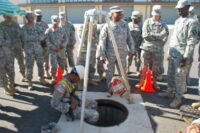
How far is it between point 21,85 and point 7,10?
2653 mm

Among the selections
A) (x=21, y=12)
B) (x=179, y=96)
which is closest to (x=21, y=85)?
(x=21, y=12)

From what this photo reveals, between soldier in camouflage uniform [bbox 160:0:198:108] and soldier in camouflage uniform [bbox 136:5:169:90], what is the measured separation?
0.99 metres

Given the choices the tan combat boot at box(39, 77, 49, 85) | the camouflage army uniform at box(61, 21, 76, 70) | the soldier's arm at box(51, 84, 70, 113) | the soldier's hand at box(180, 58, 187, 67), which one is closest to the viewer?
the soldier's arm at box(51, 84, 70, 113)

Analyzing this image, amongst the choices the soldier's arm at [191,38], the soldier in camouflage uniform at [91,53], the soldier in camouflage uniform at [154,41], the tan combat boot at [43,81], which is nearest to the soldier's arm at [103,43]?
the soldier in camouflage uniform at [91,53]

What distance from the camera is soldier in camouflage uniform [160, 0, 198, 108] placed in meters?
5.79

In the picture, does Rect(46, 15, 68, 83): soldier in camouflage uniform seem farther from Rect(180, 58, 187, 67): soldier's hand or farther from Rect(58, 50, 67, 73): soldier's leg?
Rect(180, 58, 187, 67): soldier's hand

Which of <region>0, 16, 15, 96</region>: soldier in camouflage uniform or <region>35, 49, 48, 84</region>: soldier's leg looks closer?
<region>0, 16, 15, 96</region>: soldier in camouflage uniform

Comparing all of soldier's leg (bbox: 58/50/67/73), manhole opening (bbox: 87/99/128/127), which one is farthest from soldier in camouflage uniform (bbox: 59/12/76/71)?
manhole opening (bbox: 87/99/128/127)

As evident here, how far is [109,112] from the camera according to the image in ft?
22.3

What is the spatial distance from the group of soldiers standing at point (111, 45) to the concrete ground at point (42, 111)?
1.04 feet

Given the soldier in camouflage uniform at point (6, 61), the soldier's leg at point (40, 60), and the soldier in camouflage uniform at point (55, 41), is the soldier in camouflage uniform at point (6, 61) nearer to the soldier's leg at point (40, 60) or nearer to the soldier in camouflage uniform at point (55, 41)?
the soldier's leg at point (40, 60)

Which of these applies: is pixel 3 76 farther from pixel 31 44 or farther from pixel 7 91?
pixel 31 44

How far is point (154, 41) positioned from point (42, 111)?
3.70 metres

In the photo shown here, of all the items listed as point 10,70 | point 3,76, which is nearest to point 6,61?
point 10,70
